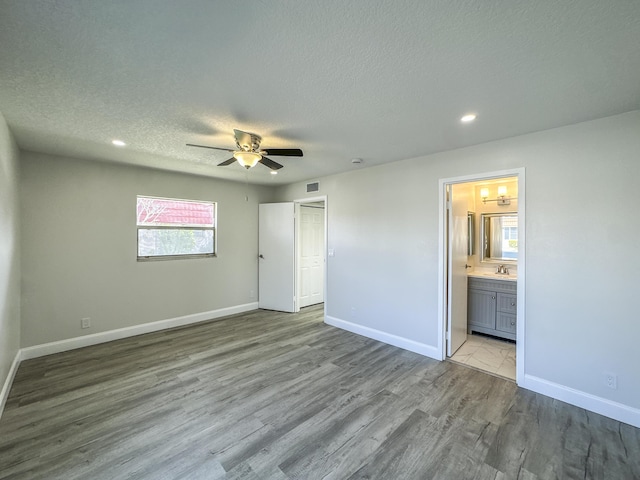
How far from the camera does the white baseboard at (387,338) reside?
11.1 feet

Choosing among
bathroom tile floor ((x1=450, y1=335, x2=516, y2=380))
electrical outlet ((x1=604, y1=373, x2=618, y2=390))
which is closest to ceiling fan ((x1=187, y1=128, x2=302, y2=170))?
bathroom tile floor ((x1=450, y1=335, x2=516, y2=380))

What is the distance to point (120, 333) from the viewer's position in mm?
3949

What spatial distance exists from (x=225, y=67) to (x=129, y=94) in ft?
2.84

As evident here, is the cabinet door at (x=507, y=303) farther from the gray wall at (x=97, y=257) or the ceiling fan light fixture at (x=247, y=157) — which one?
the gray wall at (x=97, y=257)

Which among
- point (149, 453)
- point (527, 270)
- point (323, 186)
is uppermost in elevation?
point (323, 186)

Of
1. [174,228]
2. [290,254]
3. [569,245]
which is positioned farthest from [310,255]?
[569,245]

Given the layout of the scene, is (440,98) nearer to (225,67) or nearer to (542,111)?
(542,111)

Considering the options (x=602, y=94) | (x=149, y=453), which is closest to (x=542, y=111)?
(x=602, y=94)

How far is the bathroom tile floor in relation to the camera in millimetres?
3076

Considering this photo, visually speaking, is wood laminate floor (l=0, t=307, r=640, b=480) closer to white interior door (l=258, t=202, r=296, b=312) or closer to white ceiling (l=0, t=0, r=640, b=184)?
white interior door (l=258, t=202, r=296, b=312)

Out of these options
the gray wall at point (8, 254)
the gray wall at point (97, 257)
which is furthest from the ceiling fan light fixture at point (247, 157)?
the gray wall at point (97, 257)

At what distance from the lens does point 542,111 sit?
2178mm

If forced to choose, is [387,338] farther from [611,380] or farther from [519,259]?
[611,380]

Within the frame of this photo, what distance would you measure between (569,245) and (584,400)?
4.47ft
